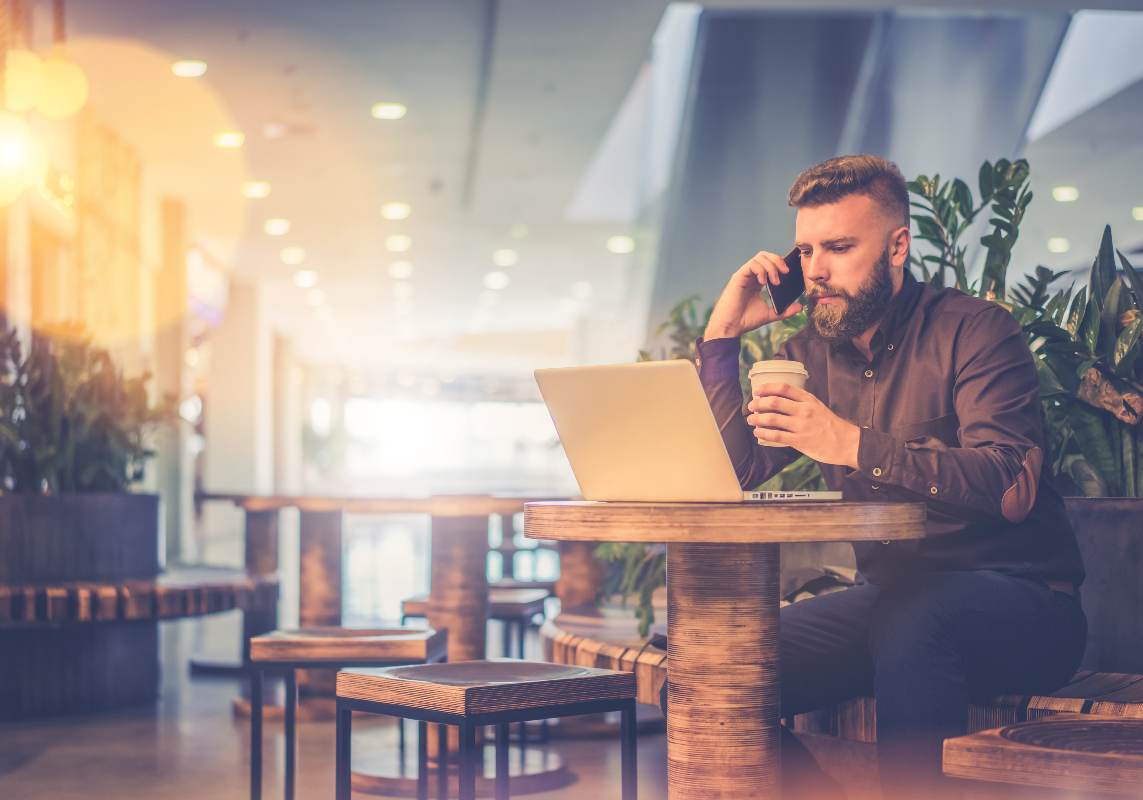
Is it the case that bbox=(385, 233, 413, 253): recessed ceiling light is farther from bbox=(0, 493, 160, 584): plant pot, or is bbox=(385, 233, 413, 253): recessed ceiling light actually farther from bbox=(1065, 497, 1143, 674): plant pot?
bbox=(1065, 497, 1143, 674): plant pot

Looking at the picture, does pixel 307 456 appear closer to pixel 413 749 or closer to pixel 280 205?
pixel 280 205

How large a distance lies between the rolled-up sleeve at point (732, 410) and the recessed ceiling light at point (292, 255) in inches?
535

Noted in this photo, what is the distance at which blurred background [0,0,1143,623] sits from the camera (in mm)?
7391

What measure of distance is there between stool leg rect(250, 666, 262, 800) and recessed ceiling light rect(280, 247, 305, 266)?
1285cm

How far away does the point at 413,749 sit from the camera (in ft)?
13.6

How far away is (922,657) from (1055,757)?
329 mm

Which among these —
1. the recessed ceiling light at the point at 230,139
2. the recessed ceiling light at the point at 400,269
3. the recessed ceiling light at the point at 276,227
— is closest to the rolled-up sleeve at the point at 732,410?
the recessed ceiling light at the point at 230,139

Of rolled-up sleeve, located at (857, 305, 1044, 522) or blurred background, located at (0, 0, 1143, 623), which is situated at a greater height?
blurred background, located at (0, 0, 1143, 623)

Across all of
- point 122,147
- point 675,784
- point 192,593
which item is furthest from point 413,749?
point 122,147

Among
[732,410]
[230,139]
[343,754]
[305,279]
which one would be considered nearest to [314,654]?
[343,754]

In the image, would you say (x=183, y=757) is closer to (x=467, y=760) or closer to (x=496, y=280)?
(x=467, y=760)

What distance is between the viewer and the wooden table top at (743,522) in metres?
1.69

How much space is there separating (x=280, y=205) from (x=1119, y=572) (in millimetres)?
11262

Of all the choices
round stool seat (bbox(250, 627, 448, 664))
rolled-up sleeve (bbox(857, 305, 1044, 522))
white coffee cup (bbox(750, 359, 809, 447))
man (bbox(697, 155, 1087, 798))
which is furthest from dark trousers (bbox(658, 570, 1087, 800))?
round stool seat (bbox(250, 627, 448, 664))
